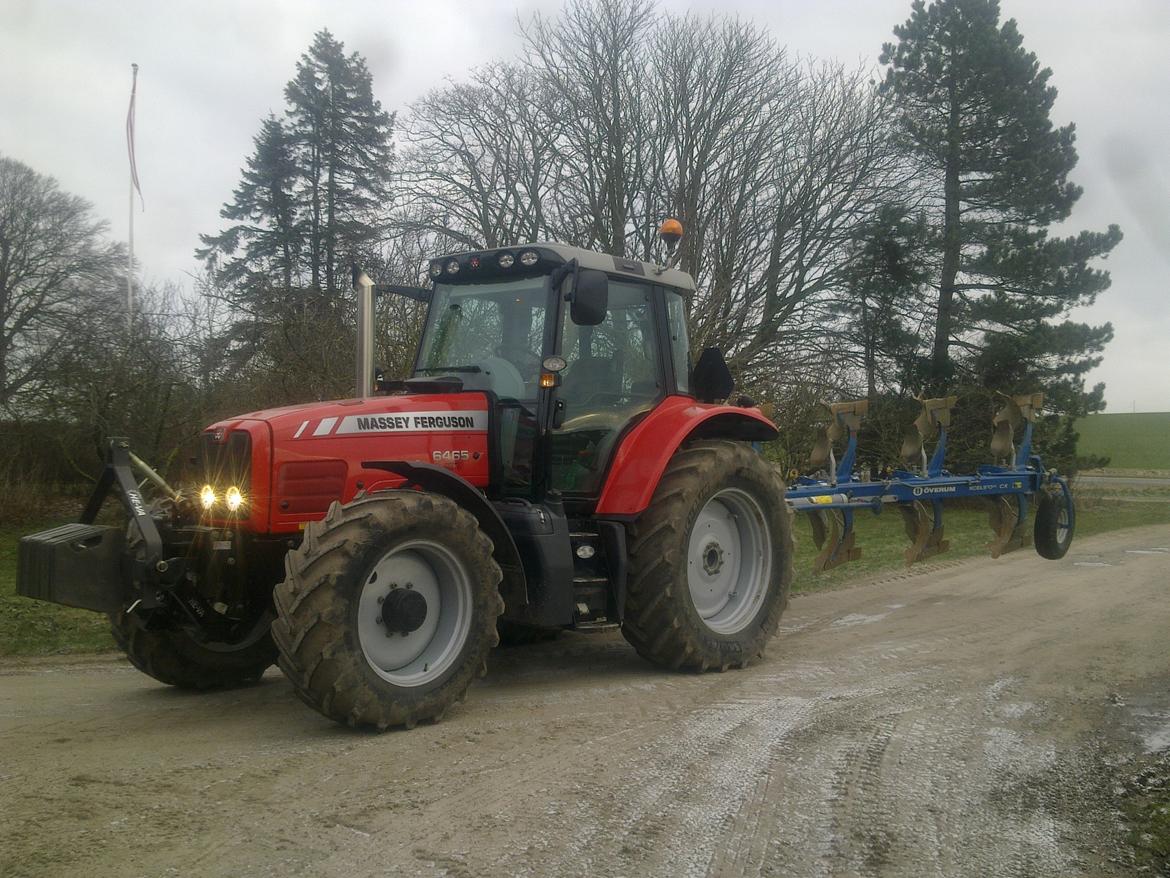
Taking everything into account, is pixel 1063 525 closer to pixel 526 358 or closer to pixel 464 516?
pixel 526 358

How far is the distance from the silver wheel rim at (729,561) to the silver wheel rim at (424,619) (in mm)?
1815

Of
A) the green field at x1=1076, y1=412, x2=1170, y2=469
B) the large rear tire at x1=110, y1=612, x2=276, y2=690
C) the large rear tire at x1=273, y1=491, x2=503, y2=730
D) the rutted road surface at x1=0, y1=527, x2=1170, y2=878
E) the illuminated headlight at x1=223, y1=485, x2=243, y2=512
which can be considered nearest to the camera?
the rutted road surface at x1=0, y1=527, x2=1170, y2=878

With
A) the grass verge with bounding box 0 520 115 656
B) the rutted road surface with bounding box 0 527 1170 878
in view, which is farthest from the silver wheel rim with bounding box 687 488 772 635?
the grass verge with bounding box 0 520 115 656

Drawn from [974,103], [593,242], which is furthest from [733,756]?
[974,103]

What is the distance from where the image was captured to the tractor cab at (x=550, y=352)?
5883mm

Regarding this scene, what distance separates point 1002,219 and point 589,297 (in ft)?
64.8

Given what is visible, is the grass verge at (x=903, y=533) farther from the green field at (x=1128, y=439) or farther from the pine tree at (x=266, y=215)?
the pine tree at (x=266, y=215)

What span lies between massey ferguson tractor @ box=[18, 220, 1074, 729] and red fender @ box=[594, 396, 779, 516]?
0.01 metres

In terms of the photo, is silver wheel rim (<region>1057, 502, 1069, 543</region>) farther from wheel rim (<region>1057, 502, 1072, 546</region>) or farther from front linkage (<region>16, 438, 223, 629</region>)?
front linkage (<region>16, 438, 223, 629</region>)

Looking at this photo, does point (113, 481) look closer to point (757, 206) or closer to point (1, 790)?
point (1, 790)

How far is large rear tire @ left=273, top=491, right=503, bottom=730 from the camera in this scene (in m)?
4.60

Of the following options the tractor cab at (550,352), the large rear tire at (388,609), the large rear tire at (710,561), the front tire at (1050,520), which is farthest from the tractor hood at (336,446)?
the front tire at (1050,520)

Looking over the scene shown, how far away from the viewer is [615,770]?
4.31 metres

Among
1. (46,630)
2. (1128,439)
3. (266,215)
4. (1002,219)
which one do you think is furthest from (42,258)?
(1128,439)
